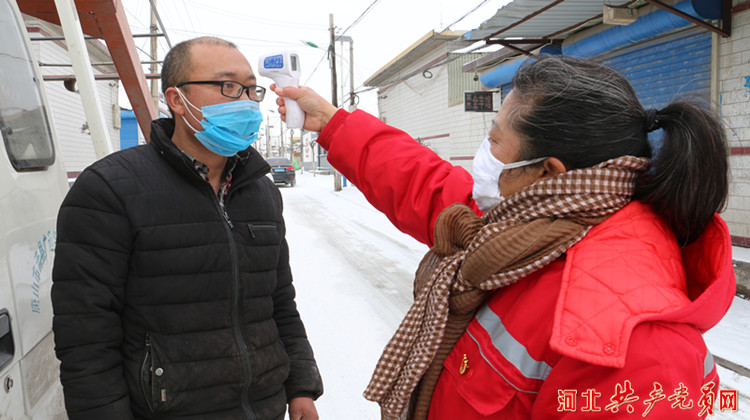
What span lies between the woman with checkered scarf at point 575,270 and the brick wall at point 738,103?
641 cm

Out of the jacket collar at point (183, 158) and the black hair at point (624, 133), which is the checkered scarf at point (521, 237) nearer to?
the black hair at point (624, 133)

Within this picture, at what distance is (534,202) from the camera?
1.20m

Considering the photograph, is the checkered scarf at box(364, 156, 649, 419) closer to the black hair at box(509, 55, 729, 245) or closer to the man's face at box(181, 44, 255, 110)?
the black hair at box(509, 55, 729, 245)

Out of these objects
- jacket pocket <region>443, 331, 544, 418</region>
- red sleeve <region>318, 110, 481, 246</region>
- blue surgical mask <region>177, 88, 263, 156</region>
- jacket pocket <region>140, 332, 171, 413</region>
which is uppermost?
blue surgical mask <region>177, 88, 263, 156</region>

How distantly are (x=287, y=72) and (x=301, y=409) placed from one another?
1.37m

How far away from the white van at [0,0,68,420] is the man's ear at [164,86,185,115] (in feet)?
1.49

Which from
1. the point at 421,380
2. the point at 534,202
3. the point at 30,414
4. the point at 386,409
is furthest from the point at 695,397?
the point at 30,414

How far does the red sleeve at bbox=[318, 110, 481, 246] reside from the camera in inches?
69.1

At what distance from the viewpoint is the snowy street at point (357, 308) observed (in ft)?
11.6

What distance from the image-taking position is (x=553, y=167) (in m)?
1.23

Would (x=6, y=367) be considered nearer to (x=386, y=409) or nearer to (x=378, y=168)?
(x=386, y=409)

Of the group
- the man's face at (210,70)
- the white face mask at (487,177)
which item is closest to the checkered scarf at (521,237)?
the white face mask at (487,177)

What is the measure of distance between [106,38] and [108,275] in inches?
99.7

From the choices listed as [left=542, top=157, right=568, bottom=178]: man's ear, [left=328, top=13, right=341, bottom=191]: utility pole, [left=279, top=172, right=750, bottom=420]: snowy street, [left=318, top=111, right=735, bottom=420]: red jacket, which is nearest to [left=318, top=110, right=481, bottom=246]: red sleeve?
[left=542, top=157, right=568, bottom=178]: man's ear
